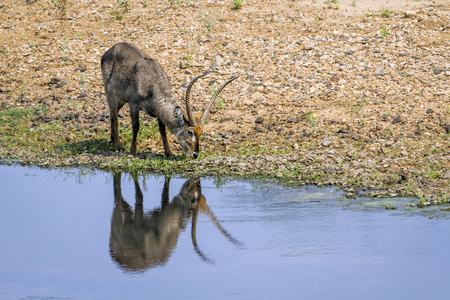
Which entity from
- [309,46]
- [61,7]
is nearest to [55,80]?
[61,7]

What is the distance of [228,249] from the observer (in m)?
7.23

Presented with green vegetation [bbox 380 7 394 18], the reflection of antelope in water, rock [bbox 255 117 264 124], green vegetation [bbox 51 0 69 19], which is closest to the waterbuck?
rock [bbox 255 117 264 124]

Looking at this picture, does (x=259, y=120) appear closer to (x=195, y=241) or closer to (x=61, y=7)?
(x=195, y=241)

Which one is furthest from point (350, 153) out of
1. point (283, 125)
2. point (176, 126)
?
point (176, 126)

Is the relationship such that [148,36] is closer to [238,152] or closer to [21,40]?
[21,40]

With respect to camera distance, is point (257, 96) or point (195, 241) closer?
point (195, 241)

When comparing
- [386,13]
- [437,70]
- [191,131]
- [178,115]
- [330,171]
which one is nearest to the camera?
[330,171]

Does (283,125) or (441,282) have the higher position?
(283,125)

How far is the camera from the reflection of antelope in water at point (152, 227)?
7.09 metres

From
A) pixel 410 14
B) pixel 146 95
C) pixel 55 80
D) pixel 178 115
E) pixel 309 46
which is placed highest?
pixel 410 14

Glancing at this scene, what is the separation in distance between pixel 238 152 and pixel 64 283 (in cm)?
576

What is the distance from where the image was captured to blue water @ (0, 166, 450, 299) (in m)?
6.20

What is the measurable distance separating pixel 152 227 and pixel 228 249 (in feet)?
4.29

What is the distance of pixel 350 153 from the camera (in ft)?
35.6
